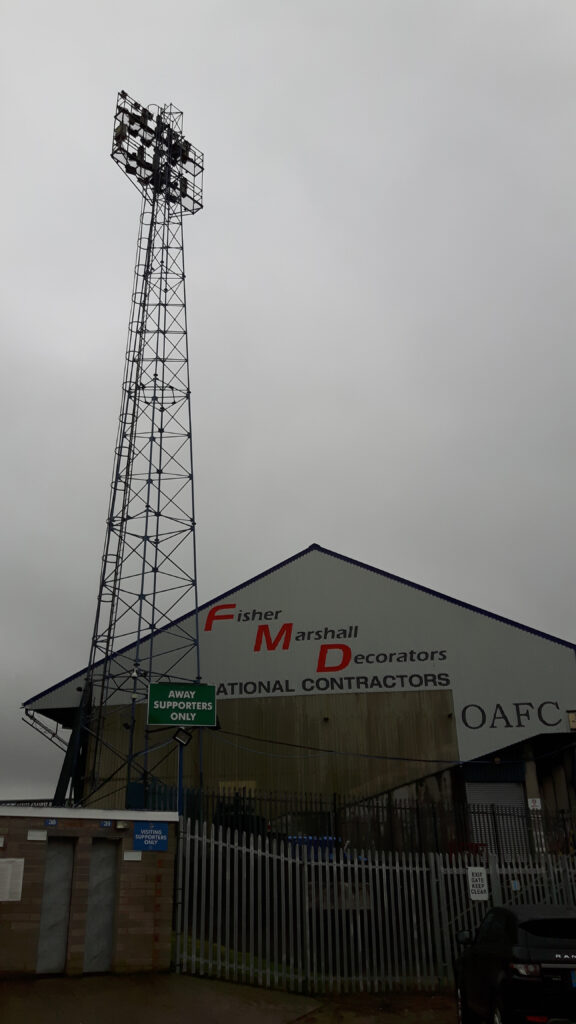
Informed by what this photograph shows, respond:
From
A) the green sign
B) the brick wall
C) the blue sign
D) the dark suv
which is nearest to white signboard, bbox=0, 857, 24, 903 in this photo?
the brick wall

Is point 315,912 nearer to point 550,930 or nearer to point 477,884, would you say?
point 477,884

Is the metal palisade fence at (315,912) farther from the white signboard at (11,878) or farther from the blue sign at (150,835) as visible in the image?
the white signboard at (11,878)

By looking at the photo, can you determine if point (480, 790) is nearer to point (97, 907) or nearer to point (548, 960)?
point (97, 907)

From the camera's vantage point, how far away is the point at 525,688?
3045cm

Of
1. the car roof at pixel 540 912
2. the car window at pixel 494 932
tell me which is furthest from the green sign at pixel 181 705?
the car roof at pixel 540 912

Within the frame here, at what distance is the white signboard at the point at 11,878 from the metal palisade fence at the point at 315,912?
2.88 m

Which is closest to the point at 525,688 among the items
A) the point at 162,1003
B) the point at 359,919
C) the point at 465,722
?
the point at 465,722

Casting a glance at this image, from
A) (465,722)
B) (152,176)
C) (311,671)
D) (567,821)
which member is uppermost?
(152,176)

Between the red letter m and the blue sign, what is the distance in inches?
718

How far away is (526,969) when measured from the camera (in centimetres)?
860

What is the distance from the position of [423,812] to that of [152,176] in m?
27.3

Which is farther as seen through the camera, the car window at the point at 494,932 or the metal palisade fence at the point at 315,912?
the metal palisade fence at the point at 315,912

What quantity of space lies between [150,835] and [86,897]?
151 centimetres

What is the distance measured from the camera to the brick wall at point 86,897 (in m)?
13.6
